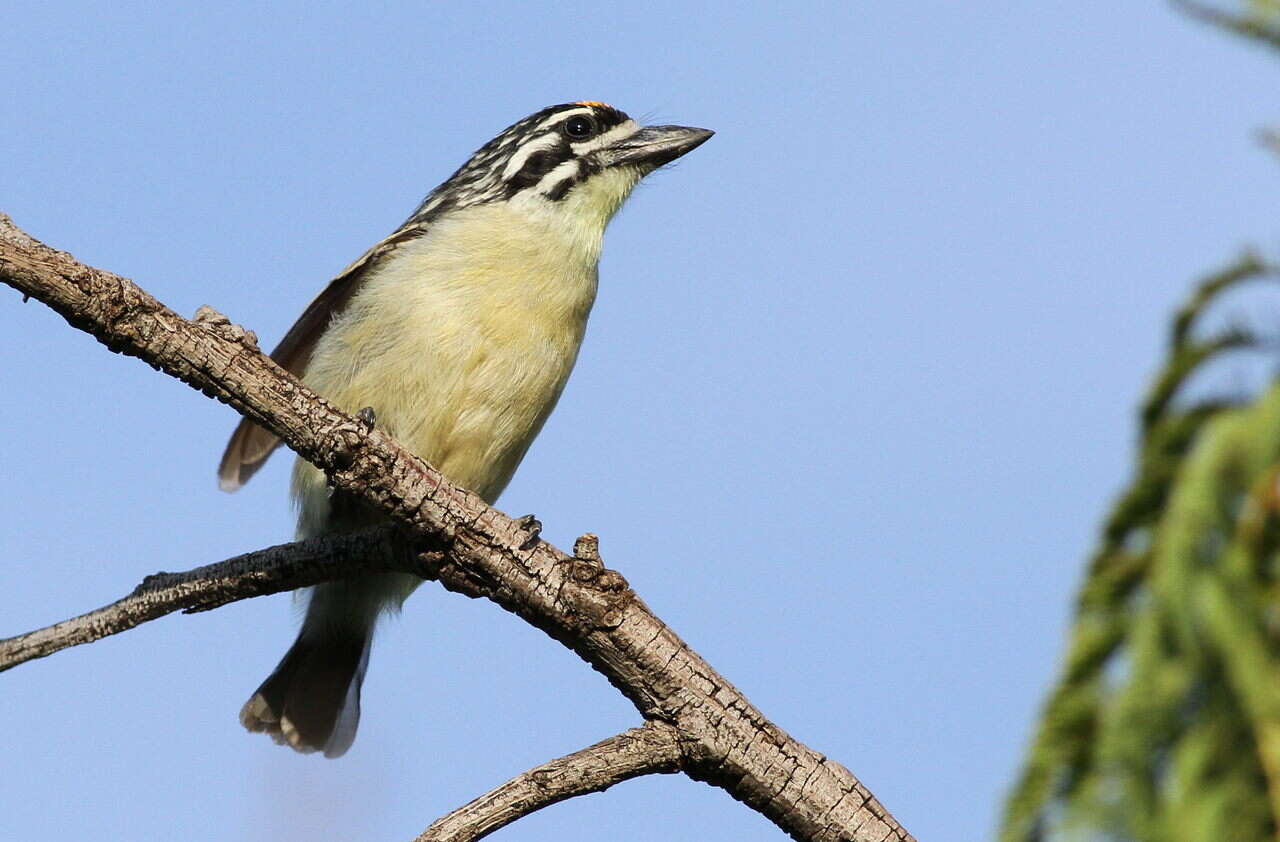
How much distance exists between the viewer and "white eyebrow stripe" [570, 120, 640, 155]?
7.77 metres

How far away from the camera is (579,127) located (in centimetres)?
788

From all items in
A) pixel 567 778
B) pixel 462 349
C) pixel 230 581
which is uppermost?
pixel 462 349

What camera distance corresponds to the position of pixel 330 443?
4273 mm

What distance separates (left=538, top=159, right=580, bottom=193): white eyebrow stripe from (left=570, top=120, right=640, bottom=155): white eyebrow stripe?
122 millimetres

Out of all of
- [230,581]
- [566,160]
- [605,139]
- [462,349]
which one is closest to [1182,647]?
[230,581]

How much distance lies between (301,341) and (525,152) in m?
1.55

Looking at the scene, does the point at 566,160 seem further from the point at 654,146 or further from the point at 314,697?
the point at 314,697

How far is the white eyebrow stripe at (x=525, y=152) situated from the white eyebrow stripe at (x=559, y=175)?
161 mm

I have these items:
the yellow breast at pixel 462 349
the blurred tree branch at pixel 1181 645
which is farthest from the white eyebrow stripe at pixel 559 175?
the blurred tree branch at pixel 1181 645

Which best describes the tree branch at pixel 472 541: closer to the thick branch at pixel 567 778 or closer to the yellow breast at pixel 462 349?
the thick branch at pixel 567 778

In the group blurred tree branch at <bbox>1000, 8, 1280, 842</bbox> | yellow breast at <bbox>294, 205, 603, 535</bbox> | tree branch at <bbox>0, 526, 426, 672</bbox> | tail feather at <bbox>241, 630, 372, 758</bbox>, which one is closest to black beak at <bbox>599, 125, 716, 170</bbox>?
yellow breast at <bbox>294, 205, 603, 535</bbox>

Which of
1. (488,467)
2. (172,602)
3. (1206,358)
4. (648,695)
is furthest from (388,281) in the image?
(1206,358)

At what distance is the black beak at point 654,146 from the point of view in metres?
7.79

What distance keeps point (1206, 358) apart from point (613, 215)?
252 inches
